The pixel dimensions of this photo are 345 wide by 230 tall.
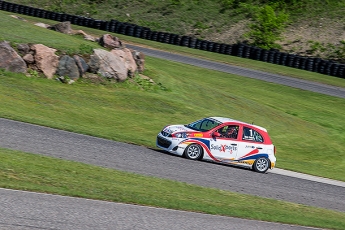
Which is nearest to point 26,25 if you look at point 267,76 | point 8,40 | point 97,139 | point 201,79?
point 8,40

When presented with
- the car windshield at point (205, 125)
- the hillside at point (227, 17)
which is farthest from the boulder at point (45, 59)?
the hillside at point (227, 17)

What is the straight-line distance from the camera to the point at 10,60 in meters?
26.1

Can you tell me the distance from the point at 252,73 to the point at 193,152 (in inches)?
934

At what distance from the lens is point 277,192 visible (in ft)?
58.3

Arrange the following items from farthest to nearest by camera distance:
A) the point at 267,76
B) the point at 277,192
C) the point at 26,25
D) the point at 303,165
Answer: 1. the point at 267,76
2. the point at 26,25
3. the point at 303,165
4. the point at 277,192

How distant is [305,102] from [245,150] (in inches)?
676

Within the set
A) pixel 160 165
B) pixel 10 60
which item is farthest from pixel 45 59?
pixel 160 165

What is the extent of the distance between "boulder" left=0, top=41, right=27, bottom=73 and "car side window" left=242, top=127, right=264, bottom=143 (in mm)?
10208

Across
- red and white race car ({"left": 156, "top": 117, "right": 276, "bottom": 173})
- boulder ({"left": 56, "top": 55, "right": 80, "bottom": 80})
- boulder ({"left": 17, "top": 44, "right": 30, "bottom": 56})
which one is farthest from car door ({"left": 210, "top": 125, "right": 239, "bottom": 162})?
boulder ({"left": 17, "top": 44, "right": 30, "bottom": 56})

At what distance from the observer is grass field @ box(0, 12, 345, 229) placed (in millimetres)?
13922

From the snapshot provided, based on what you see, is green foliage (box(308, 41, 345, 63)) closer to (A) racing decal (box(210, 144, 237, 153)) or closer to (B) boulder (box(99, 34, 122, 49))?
(B) boulder (box(99, 34, 122, 49))

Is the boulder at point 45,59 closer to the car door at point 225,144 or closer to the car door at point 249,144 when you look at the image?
the car door at point 225,144

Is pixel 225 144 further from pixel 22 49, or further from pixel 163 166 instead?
pixel 22 49

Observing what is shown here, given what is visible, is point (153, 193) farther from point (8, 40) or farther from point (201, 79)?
point (201, 79)
